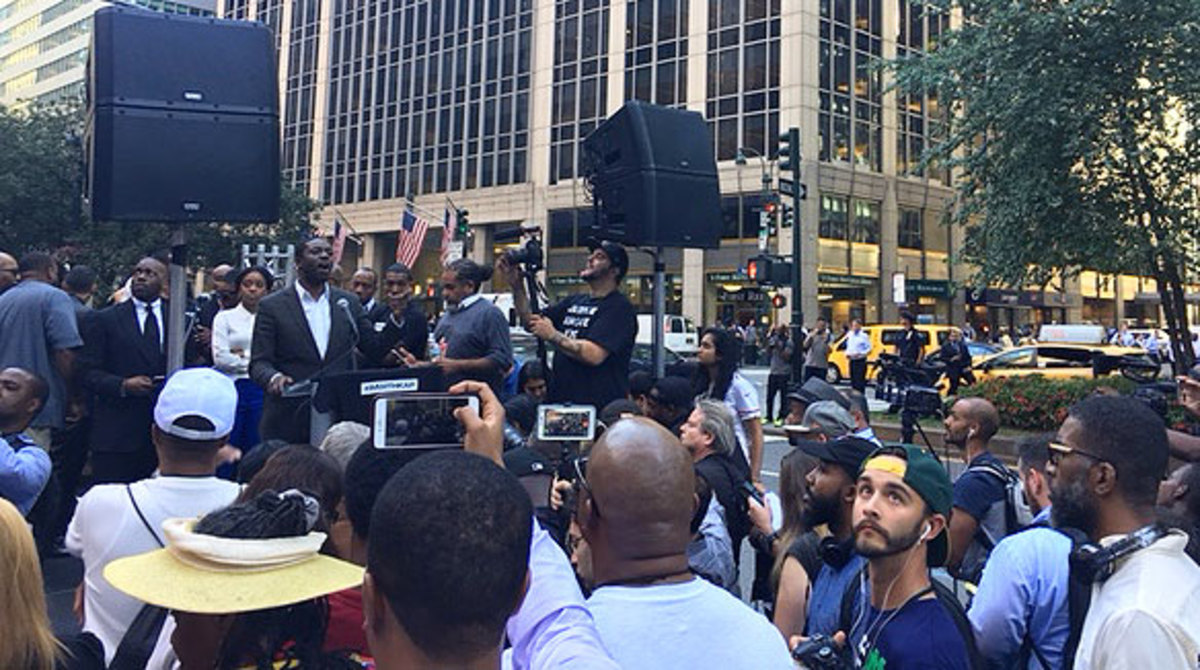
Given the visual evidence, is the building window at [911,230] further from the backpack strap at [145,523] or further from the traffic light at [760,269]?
the backpack strap at [145,523]

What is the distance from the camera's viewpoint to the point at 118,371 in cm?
578

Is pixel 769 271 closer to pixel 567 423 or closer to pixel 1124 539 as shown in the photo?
pixel 567 423

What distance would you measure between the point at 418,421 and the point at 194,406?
1.02 meters

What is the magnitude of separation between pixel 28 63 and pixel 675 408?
109744 millimetres

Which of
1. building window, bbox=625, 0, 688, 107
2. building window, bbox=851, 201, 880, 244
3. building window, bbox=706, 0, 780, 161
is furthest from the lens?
building window, bbox=625, 0, 688, 107

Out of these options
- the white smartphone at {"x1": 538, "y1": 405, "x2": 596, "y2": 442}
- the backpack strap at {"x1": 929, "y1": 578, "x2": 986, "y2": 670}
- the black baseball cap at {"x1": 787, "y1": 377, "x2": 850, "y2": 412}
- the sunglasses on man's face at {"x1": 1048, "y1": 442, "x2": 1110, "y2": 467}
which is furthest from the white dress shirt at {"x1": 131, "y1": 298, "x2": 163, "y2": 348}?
the sunglasses on man's face at {"x1": 1048, "y1": 442, "x2": 1110, "y2": 467}

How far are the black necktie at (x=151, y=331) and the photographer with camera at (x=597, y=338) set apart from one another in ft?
8.30

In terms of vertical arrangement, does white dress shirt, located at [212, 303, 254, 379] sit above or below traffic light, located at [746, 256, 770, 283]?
below

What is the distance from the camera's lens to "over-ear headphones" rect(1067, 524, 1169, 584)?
2318mm

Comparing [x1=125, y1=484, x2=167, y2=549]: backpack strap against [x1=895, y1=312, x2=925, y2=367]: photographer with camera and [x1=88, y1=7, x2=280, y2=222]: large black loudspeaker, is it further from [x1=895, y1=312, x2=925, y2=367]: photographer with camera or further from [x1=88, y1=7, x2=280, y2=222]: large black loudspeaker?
Result: [x1=895, y1=312, x2=925, y2=367]: photographer with camera

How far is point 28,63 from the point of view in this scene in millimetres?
92812

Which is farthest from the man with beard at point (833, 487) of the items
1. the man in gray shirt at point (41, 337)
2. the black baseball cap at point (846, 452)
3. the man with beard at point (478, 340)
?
the man in gray shirt at point (41, 337)

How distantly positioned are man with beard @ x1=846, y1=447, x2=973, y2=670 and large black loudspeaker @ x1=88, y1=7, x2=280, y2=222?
3.75m

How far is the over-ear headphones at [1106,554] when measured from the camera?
91.3 inches
